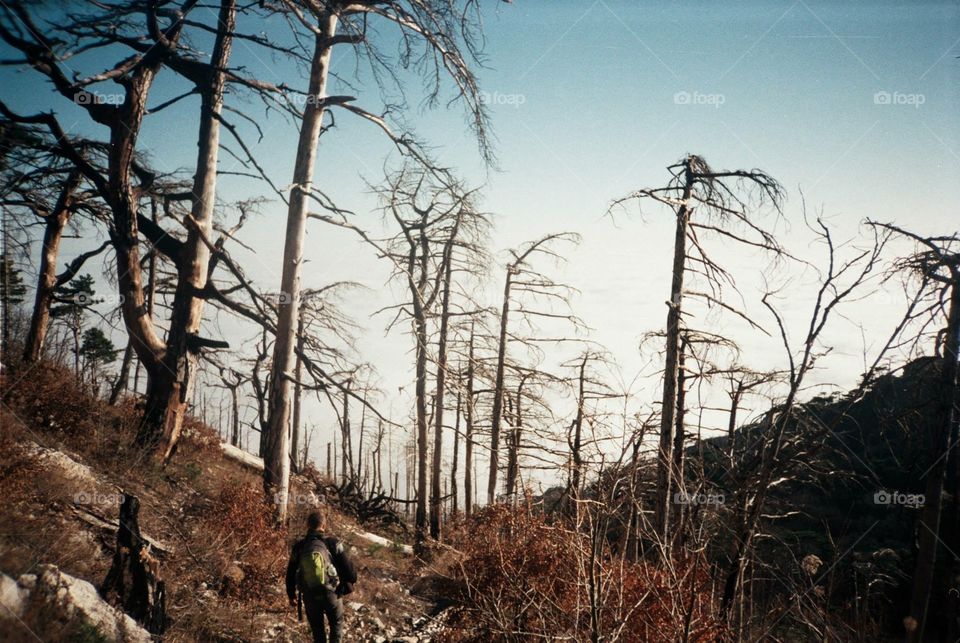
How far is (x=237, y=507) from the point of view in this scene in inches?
296

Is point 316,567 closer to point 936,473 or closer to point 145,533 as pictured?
point 145,533

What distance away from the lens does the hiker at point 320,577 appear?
5270mm

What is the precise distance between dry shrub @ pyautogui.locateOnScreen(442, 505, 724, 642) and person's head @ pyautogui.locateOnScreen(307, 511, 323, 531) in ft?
5.75

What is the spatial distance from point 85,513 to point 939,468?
12.9 m

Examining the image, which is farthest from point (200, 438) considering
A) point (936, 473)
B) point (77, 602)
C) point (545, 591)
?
point (936, 473)

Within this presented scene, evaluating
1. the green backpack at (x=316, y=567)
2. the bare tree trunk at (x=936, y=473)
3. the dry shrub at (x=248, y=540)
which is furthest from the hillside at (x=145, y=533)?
the bare tree trunk at (x=936, y=473)

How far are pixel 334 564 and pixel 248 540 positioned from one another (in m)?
2.43

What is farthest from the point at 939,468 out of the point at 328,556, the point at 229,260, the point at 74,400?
the point at 74,400

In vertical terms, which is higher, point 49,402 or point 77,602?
point 49,402

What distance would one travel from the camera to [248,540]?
7.12m

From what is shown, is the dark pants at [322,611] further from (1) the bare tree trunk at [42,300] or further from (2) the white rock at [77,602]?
(1) the bare tree trunk at [42,300]

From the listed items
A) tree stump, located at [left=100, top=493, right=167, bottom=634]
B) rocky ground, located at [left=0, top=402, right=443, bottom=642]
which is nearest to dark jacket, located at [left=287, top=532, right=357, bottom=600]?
rocky ground, located at [left=0, top=402, right=443, bottom=642]

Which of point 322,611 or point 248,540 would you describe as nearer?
point 322,611

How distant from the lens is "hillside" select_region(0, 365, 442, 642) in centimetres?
453
